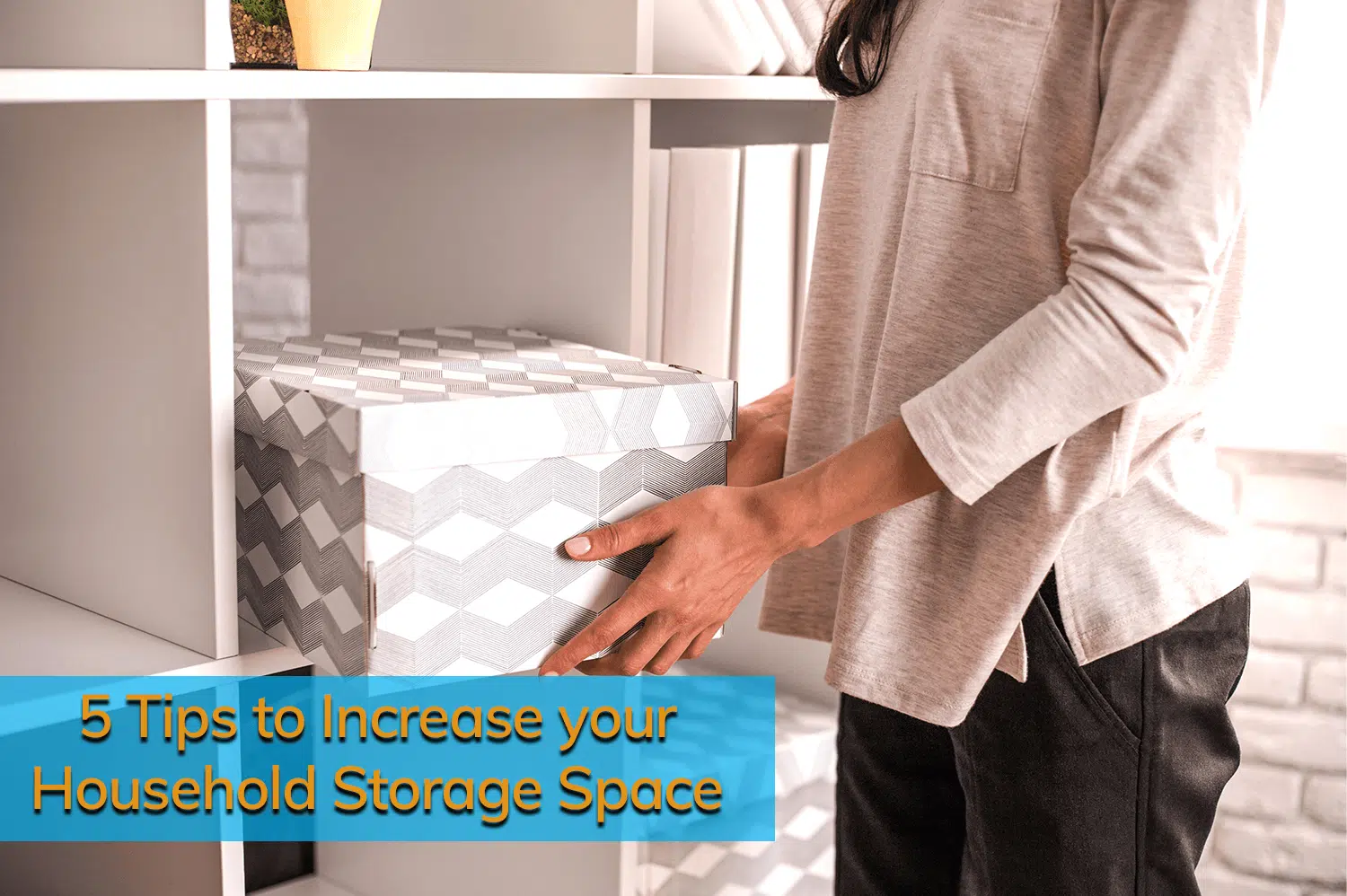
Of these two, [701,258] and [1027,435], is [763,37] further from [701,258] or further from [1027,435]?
[1027,435]

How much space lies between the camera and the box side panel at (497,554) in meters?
0.79

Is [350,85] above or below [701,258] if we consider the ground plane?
above

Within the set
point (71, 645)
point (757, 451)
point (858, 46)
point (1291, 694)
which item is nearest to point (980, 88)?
point (858, 46)

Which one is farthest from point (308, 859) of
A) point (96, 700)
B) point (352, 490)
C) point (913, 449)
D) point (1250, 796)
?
point (1250, 796)

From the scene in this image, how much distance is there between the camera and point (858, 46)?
973 millimetres

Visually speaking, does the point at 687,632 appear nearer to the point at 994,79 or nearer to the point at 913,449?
the point at 913,449

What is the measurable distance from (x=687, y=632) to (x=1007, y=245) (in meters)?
0.34

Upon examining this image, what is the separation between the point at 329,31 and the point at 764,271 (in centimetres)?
49

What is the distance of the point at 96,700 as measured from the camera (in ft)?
2.72

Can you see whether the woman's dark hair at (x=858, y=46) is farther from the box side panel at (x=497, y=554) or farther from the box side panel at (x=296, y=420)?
the box side panel at (x=296, y=420)

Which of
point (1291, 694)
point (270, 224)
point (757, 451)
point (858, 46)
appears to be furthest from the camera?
point (1291, 694)

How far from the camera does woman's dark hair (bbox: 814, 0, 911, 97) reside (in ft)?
3.15

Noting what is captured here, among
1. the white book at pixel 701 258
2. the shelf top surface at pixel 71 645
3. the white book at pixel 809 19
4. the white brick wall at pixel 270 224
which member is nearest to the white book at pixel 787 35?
the white book at pixel 809 19

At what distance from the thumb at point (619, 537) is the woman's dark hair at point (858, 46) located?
362mm
